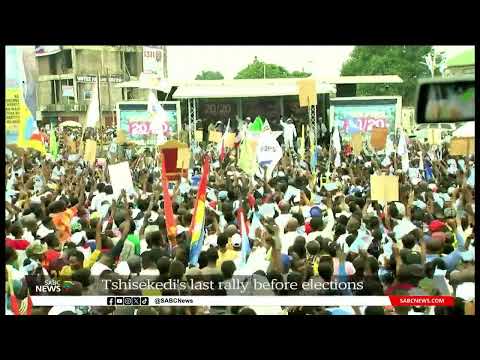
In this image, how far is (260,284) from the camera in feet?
21.0

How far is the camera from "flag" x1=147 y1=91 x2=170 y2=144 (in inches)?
261

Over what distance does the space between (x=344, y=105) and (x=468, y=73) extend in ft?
3.35

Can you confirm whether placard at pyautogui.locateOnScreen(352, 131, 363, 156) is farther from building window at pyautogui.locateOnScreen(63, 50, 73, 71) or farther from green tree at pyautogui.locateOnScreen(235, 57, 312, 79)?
building window at pyautogui.locateOnScreen(63, 50, 73, 71)

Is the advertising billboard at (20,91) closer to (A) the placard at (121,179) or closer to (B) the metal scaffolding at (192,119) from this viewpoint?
(A) the placard at (121,179)

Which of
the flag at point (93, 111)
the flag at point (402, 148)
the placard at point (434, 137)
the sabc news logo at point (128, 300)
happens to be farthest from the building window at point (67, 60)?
the placard at point (434, 137)

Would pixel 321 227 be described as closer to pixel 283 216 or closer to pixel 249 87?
pixel 283 216

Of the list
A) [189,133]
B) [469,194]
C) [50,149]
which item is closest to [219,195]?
[189,133]

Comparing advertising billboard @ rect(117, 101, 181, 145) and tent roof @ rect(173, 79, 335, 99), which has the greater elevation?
tent roof @ rect(173, 79, 335, 99)

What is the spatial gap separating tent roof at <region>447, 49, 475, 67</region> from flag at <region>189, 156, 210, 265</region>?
2.21 meters

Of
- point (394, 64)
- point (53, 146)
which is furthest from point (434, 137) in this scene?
point (53, 146)

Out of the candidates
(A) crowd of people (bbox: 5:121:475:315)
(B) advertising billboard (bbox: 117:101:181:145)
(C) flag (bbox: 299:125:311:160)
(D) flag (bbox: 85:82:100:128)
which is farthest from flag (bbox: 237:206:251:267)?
(D) flag (bbox: 85:82:100:128)

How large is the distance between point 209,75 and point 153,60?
49 centimetres

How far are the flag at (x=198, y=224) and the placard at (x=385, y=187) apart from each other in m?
1.41

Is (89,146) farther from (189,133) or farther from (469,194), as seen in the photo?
(469,194)
